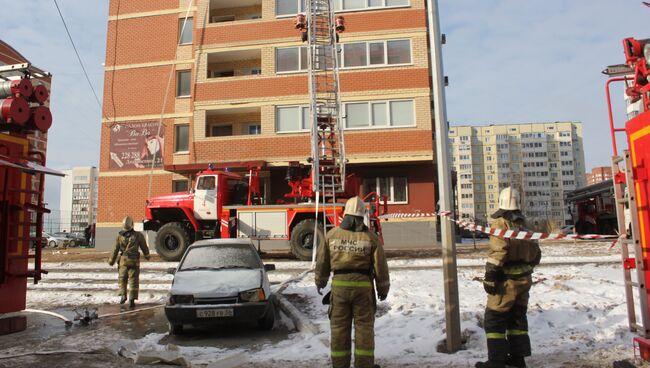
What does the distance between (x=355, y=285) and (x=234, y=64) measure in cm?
2181

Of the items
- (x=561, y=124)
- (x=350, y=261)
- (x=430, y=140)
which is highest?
(x=561, y=124)

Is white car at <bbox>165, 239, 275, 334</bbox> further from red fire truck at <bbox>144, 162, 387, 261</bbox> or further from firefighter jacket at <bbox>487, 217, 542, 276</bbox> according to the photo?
red fire truck at <bbox>144, 162, 387, 261</bbox>

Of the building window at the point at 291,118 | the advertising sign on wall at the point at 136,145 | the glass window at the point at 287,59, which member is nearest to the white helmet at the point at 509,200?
the building window at the point at 291,118

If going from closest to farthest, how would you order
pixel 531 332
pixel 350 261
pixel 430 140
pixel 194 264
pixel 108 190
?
1. pixel 350 261
2. pixel 531 332
3. pixel 194 264
4. pixel 430 140
5. pixel 108 190

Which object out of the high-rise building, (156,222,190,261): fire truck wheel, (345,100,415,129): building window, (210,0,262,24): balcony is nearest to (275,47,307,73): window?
(345,100,415,129): building window

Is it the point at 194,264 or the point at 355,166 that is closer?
the point at 194,264

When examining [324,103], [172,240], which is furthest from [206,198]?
[324,103]

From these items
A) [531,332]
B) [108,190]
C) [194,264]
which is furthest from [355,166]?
[531,332]

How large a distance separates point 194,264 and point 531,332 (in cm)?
507

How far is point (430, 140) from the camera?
20156mm

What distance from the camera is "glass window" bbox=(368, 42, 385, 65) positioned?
21.2 meters

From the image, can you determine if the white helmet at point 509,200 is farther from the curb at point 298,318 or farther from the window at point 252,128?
the window at point 252,128

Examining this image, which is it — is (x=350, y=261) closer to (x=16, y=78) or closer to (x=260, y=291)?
(x=260, y=291)

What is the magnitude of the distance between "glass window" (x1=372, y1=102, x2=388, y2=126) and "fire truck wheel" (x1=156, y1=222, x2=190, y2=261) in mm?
9918
